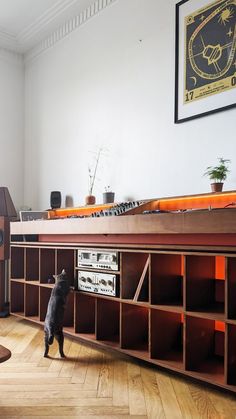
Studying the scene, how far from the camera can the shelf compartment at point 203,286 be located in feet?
5.95

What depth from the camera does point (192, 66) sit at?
2.46 metres

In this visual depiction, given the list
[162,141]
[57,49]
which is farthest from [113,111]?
[57,49]

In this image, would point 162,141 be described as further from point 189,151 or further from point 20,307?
point 20,307

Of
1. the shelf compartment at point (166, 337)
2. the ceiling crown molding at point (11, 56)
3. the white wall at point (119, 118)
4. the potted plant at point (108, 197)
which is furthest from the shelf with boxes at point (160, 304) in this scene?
the ceiling crown molding at point (11, 56)

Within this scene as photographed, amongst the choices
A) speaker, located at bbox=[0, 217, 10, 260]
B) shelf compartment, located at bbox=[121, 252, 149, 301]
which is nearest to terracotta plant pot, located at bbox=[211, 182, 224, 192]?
shelf compartment, located at bbox=[121, 252, 149, 301]

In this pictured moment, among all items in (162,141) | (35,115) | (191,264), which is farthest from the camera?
(35,115)

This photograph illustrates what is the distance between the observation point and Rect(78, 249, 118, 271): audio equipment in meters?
2.19

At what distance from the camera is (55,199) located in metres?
3.52

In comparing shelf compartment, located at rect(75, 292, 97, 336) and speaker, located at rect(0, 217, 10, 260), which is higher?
speaker, located at rect(0, 217, 10, 260)

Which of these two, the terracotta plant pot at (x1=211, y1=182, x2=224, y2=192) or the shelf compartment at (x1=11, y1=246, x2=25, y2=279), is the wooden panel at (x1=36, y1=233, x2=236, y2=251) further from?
the shelf compartment at (x1=11, y1=246, x2=25, y2=279)

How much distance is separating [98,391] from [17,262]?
1722mm

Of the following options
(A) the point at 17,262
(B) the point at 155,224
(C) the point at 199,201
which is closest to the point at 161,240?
(B) the point at 155,224

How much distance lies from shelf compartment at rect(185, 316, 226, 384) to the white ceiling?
297 centimetres

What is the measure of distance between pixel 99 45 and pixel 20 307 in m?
2.49
